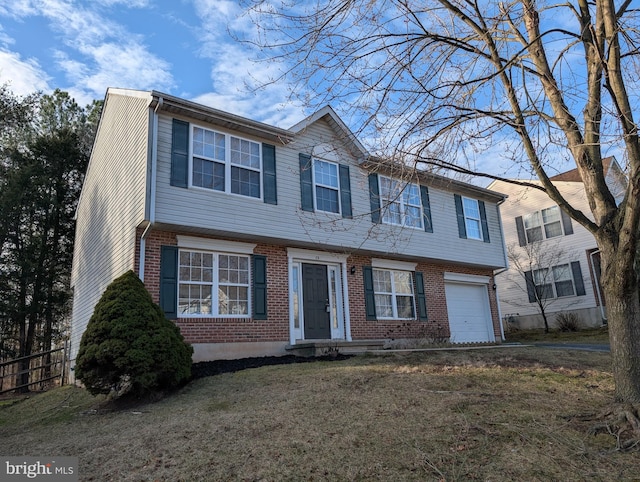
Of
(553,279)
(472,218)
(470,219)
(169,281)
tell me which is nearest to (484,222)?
(472,218)

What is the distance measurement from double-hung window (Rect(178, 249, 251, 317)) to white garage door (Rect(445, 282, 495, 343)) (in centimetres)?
759

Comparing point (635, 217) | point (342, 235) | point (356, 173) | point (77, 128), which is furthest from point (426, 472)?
point (77, 128)

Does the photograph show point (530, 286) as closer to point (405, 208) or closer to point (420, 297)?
point (420, 297)

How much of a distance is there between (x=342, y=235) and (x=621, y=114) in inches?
329

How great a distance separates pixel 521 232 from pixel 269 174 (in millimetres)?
17116

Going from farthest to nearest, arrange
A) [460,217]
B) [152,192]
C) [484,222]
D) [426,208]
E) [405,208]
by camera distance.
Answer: [484,222], [460,217], [426,208], [405,208], [152,192]

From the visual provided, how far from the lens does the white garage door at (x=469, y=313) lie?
52.3 ft

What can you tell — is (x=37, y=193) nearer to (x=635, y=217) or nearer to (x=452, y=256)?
(x=452, y=256)

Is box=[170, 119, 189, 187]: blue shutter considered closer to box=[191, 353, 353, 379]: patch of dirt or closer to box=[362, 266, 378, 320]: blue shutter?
box=[191, 353, 353, 379]: patch of dirt

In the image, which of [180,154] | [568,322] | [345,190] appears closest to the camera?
[180,154]

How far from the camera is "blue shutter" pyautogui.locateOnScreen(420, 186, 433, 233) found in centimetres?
1499

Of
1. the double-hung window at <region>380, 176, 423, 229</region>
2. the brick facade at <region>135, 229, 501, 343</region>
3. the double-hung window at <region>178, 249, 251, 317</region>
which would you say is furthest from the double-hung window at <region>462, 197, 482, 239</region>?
the double-hung window at <region>178, 249, 251, 317</region>

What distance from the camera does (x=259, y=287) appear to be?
1133 cm

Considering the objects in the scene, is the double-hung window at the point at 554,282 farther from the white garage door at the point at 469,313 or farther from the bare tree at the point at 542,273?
the white garage door at the point at 469,313
